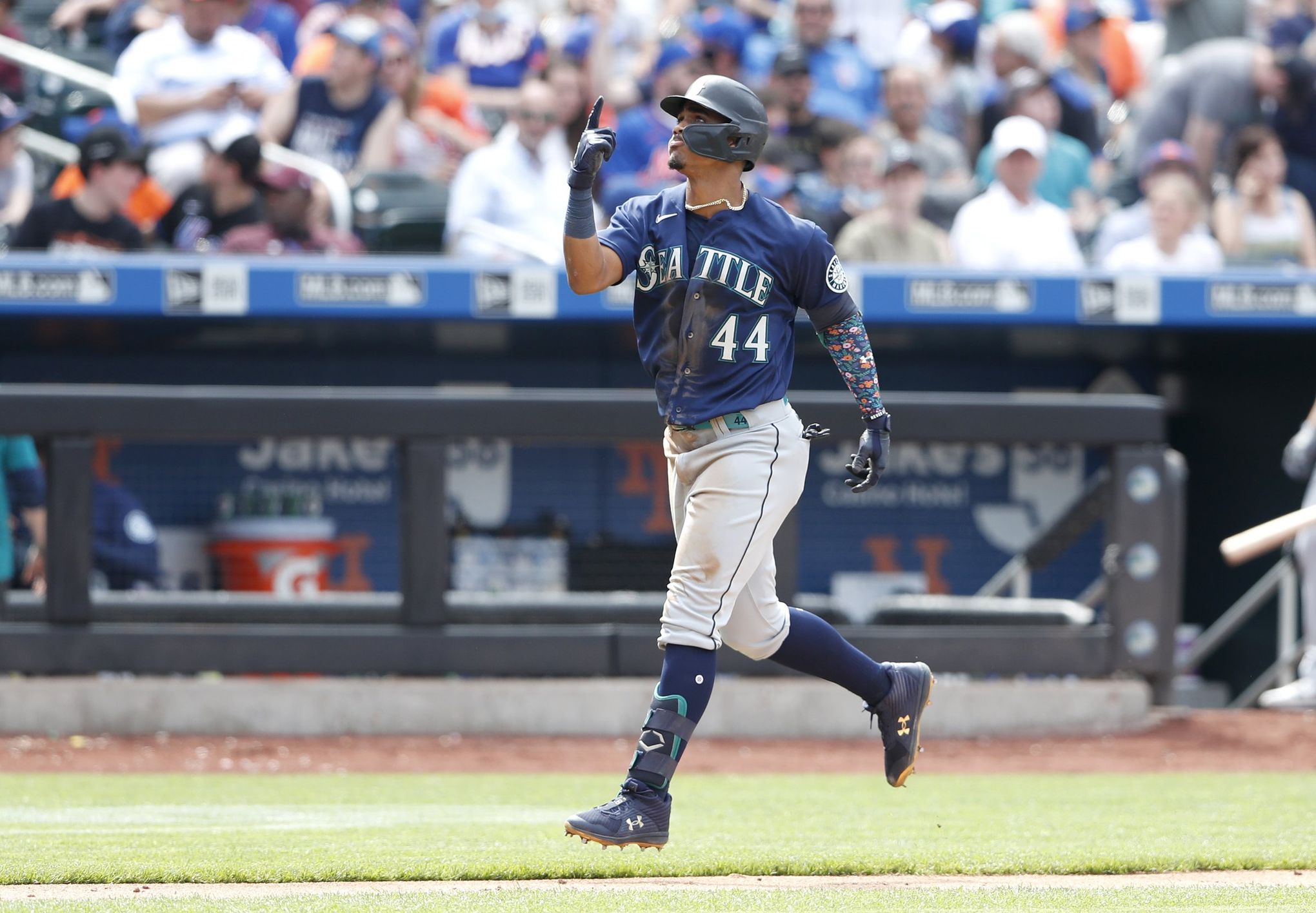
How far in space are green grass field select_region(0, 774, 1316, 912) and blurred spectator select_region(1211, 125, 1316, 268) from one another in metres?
3.69

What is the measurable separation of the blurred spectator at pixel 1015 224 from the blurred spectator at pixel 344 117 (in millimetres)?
3079

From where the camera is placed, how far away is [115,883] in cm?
353

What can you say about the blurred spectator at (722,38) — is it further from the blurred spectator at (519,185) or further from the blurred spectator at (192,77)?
the blurred spectator at (192,77)

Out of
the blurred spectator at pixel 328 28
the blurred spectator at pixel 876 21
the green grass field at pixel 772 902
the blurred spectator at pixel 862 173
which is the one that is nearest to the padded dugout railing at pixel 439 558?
the blurred spectator at pixel 862 173

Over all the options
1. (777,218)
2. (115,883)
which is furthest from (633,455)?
(115,883)

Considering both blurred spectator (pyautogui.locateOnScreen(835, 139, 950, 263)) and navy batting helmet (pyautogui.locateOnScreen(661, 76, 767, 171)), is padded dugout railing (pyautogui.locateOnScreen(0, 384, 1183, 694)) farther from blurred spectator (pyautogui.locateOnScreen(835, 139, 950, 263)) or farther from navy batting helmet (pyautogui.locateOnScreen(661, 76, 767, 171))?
navy batting helmet (pyautogui.locateOnScreen(661, 76, 767, 171))

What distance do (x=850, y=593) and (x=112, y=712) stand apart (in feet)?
10.8

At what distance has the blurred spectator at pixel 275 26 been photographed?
10.5 meters

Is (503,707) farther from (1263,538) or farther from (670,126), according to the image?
(670,126)

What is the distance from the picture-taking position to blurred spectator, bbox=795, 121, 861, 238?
8.75 m

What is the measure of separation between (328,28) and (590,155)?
7122 millimetres

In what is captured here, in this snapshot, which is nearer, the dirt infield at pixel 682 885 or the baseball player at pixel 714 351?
the dirt infield at pixel 682 885

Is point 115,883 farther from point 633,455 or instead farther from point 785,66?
point 785,66

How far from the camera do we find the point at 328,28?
10.4 metres
